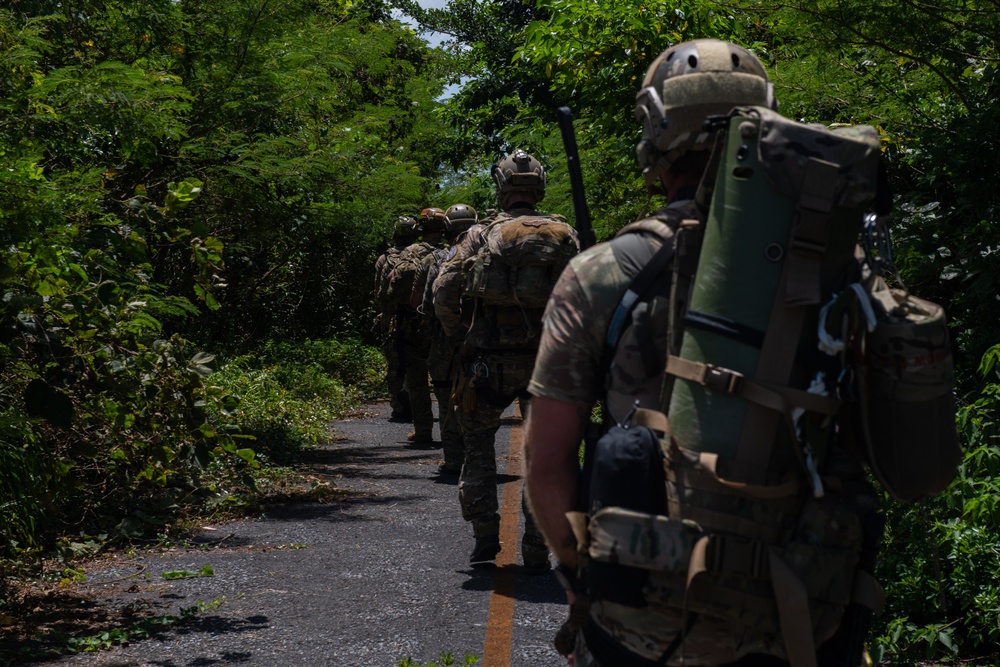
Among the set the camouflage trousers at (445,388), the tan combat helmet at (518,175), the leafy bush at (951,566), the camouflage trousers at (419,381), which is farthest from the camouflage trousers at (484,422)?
the camouflage trousers at (419,381)

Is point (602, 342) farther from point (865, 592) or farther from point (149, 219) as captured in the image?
point (149, 219)

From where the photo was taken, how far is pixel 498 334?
7285mm

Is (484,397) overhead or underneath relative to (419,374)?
overhead

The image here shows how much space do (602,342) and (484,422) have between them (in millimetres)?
4541

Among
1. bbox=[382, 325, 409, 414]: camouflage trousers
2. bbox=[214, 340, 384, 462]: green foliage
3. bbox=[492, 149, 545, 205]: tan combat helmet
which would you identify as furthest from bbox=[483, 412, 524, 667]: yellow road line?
bbox=[382, 325, 409, 414]: camouflage trousers

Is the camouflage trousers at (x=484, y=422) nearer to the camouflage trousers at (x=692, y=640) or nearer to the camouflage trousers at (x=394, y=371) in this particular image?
the camouflage trousers at (x=692, y=640)

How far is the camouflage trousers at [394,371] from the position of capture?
44.0ft

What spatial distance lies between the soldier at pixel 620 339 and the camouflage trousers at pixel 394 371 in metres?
10.3

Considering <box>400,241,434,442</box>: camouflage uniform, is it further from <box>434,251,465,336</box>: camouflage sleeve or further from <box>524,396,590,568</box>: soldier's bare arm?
<box>524,396,590,568</box>: soldier's bare arm

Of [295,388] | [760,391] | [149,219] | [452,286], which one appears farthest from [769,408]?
[295,388]

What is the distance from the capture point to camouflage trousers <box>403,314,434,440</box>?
42.9ft

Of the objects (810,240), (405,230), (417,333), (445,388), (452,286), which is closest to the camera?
(810,240)

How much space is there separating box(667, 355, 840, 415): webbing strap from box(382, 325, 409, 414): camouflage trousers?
10.7 meters

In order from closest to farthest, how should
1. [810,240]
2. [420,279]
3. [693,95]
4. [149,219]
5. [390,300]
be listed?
[810,240], [693,95], [149,219], [420,279], [390,300]
